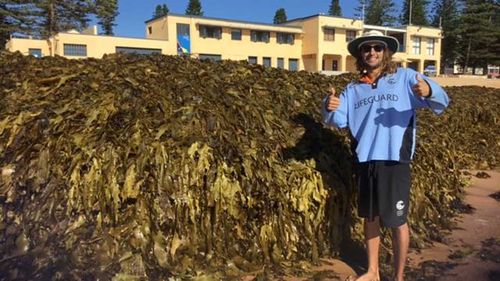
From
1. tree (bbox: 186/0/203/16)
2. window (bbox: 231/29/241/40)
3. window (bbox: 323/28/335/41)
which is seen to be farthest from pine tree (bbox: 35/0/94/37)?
tree (bbox: 186/0/203/16)

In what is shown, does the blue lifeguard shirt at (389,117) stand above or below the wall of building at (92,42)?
below

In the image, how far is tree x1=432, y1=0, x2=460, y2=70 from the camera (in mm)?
65250

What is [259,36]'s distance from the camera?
51500mm

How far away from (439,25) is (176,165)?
73.7 metres

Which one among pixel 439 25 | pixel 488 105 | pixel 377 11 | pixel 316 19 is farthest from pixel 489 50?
pixel 488 105

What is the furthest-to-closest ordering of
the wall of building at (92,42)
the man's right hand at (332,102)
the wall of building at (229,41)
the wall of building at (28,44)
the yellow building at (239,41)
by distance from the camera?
1. the wall of building at (229,41)
2. the yellow building at (239,41)
3. the wall of building at (92,42)
4. the wall of building at (28,44)
5. the man's right hand at (332,102)

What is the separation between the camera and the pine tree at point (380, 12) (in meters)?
74.7

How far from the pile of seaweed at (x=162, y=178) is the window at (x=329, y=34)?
166 ft

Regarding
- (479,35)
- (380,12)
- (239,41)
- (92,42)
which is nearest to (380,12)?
(380,12)

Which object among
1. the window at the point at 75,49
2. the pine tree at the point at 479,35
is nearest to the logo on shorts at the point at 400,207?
the window at the point at 75,49

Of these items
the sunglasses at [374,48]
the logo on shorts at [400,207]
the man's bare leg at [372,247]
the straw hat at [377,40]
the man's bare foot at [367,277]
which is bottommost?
the man's bare foot at [367,277]

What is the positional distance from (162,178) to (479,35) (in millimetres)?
66497

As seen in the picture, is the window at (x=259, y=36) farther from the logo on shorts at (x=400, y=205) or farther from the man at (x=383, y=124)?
the logo on shorts at (x=400, y=205)

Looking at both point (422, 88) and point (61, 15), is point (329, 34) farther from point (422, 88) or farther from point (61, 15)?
point (422, 88)
